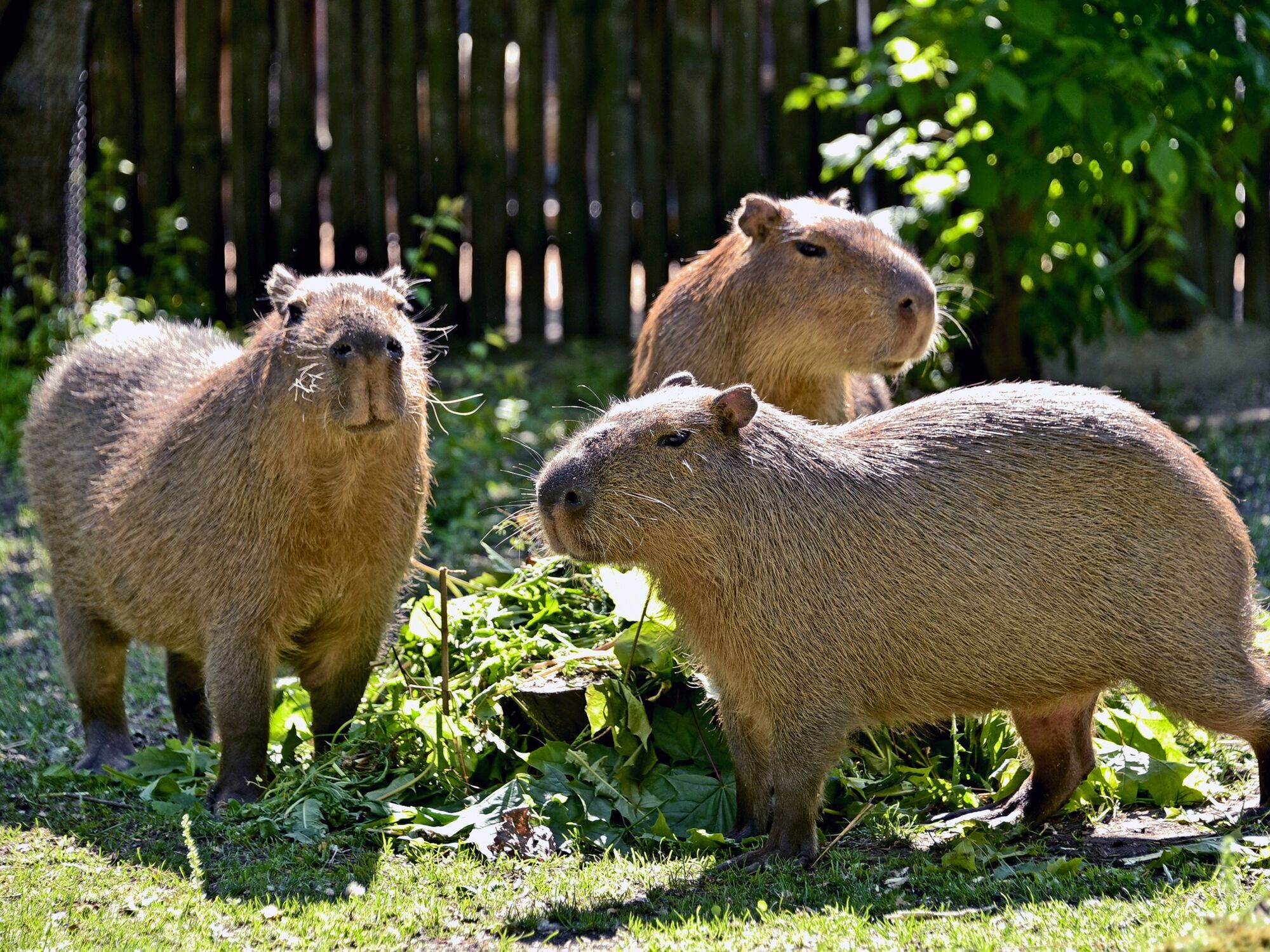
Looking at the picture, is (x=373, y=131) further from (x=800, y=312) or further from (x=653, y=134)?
(x=800, y=312)

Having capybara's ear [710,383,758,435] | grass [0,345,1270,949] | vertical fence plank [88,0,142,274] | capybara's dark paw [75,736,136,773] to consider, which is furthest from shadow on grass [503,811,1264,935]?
vertical fence plank [88,0,142,274]

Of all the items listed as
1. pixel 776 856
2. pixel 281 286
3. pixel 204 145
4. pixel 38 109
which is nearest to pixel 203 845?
pixel 776 856

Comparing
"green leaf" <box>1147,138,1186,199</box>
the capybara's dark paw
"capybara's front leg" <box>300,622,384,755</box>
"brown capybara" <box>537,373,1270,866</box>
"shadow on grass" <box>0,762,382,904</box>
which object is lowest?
the capybara's dark paw

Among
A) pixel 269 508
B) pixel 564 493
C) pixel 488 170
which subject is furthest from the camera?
pixel 488 170

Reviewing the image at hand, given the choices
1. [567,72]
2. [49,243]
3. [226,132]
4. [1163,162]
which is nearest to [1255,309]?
[1163,162]

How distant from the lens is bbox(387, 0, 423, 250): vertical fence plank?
30.1ft

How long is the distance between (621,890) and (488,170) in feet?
21.6

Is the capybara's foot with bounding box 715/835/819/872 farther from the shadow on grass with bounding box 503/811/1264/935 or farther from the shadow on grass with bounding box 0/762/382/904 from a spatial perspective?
the shadow on grass with bounding box 0/762/382/904

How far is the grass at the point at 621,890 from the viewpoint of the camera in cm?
316

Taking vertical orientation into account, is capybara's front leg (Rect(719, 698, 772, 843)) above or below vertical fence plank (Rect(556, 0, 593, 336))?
below

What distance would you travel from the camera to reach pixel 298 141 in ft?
30.5

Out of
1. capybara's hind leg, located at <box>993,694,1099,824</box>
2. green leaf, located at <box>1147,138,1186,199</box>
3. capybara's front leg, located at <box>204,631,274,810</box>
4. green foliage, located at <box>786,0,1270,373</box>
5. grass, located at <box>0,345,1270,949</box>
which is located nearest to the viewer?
grass, located at <box>0,345,1270,949</box>

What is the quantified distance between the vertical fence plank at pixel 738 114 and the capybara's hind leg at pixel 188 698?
523cm

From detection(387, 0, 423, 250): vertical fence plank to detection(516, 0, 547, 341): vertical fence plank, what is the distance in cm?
63
